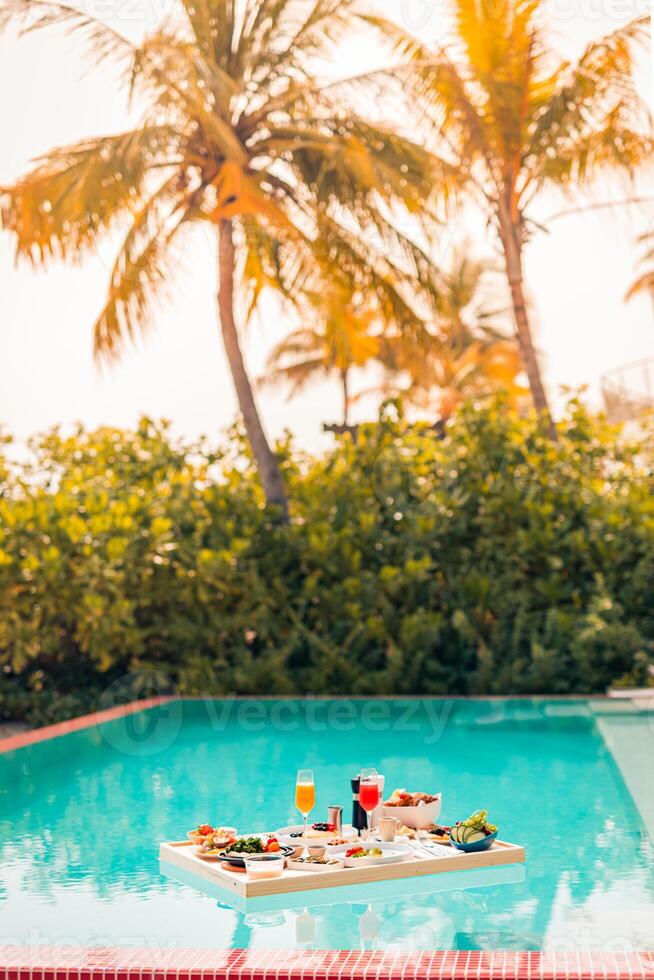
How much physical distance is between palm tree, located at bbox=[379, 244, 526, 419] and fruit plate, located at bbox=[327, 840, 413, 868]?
2183 cm

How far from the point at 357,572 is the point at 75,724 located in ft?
10.9

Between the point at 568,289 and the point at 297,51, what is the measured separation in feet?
56.8

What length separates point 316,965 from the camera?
4035 millimetres

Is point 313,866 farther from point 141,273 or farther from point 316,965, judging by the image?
point 141,273

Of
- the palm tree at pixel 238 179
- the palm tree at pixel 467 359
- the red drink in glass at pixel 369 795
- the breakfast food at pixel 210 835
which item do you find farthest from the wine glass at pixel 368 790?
the palm tree at pixel 467 359

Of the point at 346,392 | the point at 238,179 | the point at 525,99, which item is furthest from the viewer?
the point at 346,392

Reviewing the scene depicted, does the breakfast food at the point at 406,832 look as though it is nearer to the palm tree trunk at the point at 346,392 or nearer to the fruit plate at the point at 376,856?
the fruit plate at the point at 376,856

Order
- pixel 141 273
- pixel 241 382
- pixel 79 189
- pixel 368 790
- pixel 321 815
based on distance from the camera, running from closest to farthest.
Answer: pixel 368 790, pixel 321 815, pixel 79 189, pixel 141 273, pixel 241 382

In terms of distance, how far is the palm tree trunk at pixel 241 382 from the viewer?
43.5 feet

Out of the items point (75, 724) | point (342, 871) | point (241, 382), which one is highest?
point (241, 382)

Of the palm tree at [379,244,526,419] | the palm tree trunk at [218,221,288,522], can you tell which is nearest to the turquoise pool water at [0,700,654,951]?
the palm tree trunk at [218,221,288,522]

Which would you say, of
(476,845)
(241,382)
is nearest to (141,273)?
(241,382)

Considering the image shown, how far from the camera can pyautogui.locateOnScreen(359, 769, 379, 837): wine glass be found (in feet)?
17.4

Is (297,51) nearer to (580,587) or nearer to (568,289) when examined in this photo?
(580,587)
